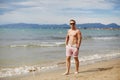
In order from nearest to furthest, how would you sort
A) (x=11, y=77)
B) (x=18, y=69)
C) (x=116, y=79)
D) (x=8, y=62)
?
(x=116, y=79) → (x=11, y=77) → (x=18, y=69) → (x=8, y=62)

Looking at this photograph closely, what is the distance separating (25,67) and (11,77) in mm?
1363

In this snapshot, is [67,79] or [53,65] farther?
[53,65]

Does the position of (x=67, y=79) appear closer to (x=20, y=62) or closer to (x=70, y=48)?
(x=70, y=48)

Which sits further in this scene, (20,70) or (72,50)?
(20,70)

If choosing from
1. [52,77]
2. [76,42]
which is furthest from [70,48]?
[52,77]

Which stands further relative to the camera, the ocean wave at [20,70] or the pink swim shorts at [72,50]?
the ocean wave at [20,70]

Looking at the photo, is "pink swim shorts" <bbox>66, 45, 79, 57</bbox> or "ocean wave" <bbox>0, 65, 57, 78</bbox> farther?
"ocean wave" <bbox>0, 65, 57, 78</bbox>

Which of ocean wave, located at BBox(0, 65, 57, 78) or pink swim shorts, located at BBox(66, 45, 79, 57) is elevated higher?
pink swim shorts, located at BBox(66, 45, 79, 57)

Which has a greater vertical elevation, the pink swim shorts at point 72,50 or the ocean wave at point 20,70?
the pink swim shorts at point 72,50

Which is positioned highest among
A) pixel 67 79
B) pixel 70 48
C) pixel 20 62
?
pixel 70 48

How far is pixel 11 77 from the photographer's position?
6.42 meters

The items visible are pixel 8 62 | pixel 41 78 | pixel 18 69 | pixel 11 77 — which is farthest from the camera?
pixel 8 62

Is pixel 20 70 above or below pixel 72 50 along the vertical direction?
below

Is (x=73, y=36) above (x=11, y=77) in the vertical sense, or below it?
above
